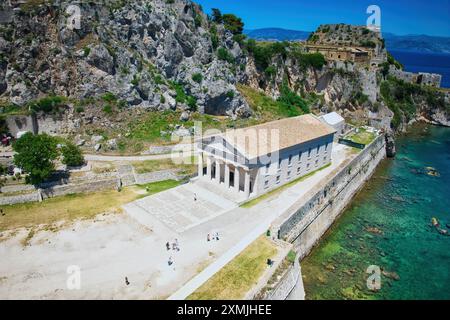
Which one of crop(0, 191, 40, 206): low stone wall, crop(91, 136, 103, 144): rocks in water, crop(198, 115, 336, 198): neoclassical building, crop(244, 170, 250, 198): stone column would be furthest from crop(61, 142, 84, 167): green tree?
crop(244, 170, 250, 198): stone column

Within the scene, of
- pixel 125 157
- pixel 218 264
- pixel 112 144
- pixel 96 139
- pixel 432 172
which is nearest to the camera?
pixel 218 264

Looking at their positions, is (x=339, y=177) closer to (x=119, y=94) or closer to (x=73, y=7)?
(x=119, y=94)

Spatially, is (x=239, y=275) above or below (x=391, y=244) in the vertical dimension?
above

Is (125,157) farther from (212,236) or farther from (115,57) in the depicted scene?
(212,236)

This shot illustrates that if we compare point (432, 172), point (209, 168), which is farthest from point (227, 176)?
point (432, 172)

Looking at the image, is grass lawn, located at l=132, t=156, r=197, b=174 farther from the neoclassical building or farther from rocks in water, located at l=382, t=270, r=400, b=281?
rocks in water, located at l=382, t=270, r=400, b=281

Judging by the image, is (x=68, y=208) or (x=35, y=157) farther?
(x=35, y=157)
